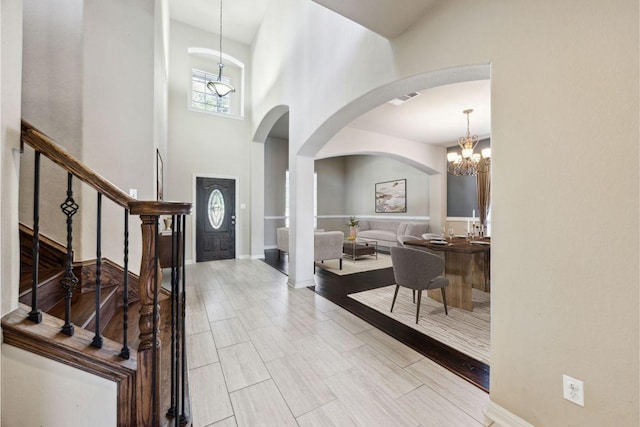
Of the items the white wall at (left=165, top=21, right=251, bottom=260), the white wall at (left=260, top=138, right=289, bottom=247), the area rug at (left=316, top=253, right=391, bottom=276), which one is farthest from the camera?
the white wall at (left=260, top=138, right=289, bottom=247)

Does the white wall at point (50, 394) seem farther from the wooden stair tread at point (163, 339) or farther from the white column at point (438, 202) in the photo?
the white column at point (438, 202)

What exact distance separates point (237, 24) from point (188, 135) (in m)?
2.83

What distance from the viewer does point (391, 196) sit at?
8.05m

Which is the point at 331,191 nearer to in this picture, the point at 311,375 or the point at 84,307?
the point at 311,375

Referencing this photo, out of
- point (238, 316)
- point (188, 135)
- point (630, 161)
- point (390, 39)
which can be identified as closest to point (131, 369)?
point (238, 316)

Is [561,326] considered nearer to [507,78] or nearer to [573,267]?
[573,267]

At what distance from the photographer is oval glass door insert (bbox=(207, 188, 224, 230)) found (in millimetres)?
5855

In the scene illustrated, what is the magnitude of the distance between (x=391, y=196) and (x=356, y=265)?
346 cm

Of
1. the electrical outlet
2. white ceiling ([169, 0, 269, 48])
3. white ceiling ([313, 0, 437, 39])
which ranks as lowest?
the electrical outlet

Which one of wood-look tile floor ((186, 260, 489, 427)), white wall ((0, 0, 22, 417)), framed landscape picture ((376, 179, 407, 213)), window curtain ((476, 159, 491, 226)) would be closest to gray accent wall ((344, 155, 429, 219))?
framed landscape picture ((376, 179, 407, 213))

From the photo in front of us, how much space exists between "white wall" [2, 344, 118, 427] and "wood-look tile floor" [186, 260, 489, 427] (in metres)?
0.52

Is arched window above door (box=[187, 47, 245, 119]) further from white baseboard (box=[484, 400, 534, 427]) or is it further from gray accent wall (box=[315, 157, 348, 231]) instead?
white baseboard (box=[484, 400, 534, 427])

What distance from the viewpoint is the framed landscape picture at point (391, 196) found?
7.73 m

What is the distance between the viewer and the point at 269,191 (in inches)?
301
